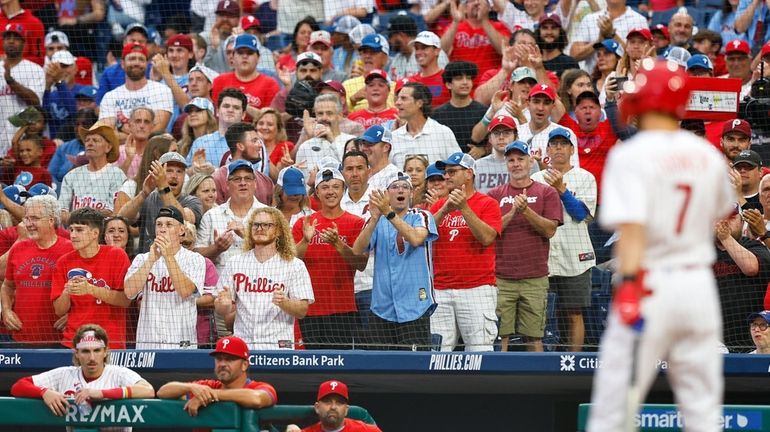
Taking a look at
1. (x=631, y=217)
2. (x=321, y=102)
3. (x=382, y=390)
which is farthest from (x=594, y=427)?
(x=321, y=102)

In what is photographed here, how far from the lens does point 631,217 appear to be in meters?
4.75

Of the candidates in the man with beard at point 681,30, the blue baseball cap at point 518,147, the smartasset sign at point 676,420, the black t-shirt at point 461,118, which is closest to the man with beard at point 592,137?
the black t-shirt at point 461,118

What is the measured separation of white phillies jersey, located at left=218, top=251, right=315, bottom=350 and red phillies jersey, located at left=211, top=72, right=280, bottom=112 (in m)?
3.16

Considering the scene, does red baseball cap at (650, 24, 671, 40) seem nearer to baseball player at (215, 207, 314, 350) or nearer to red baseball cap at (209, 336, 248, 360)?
baseball player at (215, 207, 314, 350)

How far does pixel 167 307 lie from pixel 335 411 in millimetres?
1694

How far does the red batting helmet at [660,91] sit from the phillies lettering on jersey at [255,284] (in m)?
4.52

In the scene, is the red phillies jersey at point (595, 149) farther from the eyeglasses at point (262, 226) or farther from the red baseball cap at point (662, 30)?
the eyeglasses at point (262, 226)

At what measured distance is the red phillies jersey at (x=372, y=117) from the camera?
1132cm

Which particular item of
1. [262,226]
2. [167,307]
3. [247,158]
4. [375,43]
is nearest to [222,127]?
[247,158]

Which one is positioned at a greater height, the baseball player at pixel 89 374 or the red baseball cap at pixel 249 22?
the red baseball cap at pixel 249 22

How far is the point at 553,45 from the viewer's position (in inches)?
481

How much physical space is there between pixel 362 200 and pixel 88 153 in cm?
240

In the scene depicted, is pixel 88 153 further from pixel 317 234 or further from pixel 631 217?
pixel 631 217

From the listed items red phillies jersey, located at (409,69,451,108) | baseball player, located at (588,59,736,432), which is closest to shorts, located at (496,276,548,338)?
red phillies jersey, located at (409,69,451,108)
